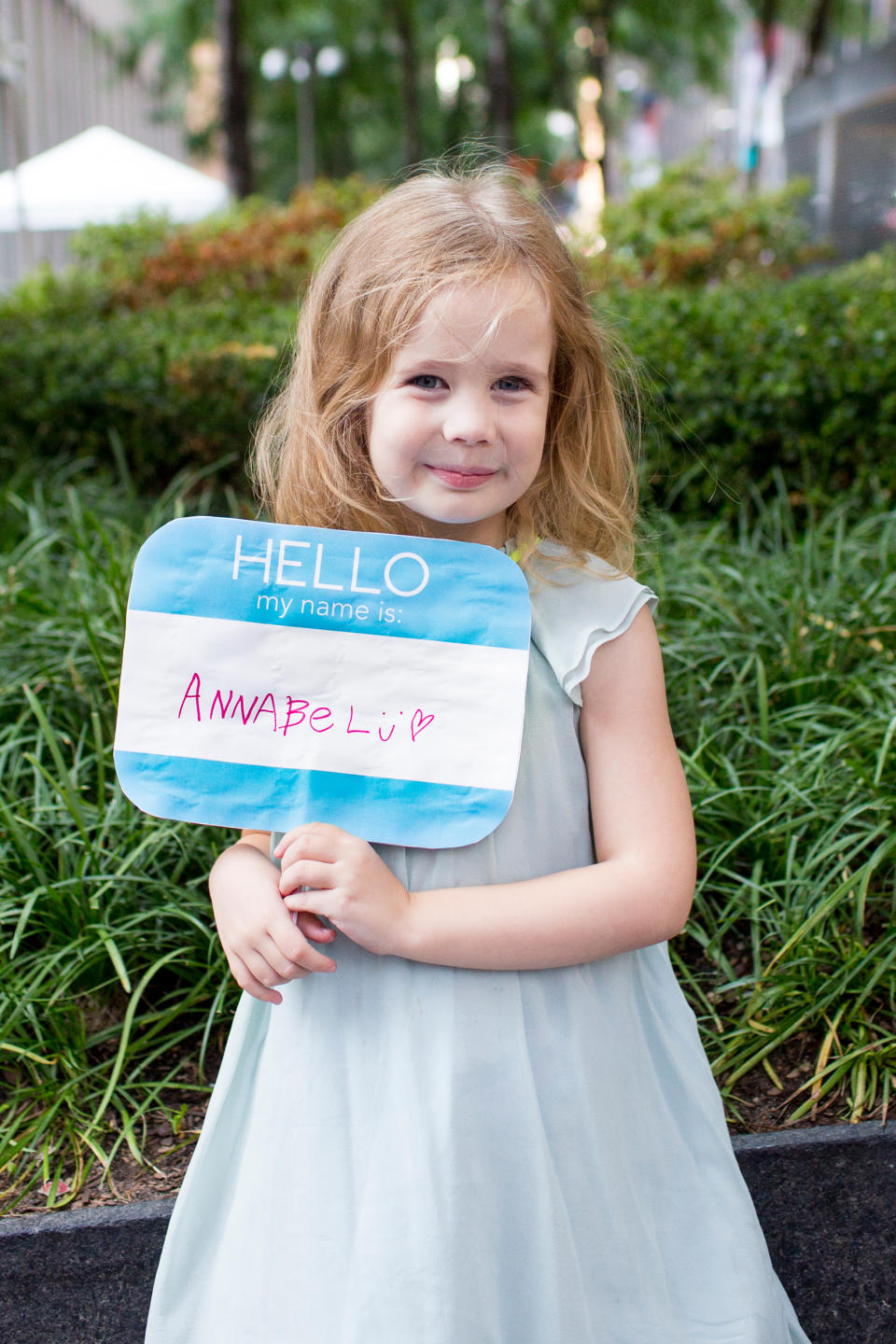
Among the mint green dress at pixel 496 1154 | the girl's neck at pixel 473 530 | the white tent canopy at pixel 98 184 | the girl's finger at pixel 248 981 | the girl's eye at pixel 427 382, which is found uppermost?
the white tent canopy at pixel 98 184

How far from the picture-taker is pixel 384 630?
126 cm

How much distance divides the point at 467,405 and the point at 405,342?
0.11 metres

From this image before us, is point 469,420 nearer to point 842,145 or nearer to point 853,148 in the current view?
point 853,148

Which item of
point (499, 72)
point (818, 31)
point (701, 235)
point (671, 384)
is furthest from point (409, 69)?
point (671, 384)

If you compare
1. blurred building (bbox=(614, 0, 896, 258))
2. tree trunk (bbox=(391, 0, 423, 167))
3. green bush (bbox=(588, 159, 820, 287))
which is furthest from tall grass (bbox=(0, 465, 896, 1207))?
tree trunk (bbox=(391, 0, 423, 167))

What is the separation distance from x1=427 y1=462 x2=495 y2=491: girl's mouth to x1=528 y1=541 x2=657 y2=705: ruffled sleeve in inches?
5.9

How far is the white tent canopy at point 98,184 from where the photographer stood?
39.5 ft

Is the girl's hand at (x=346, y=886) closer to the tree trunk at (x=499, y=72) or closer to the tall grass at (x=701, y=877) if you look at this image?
the tall grass at (x=701, y=877)

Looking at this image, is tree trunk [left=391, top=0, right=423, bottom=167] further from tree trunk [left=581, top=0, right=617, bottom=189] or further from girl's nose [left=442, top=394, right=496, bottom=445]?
girl's nose [left=442, top=394, right=496, bottom=445]

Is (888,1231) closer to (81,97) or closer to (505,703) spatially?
(505,703)

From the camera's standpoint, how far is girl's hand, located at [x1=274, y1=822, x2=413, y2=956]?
1.18 m

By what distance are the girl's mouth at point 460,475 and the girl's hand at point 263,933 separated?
468mm

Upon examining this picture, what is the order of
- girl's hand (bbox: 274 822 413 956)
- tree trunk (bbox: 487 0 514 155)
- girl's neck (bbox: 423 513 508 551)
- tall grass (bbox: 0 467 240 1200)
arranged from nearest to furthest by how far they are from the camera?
girl's hand (bbox: 274 822 413 956)
girl's neck (bbox: 423 513 508 551)
tall grass (bbox: 0 467 240 1200)
tree trunk (bbox: 487 0 514 155)

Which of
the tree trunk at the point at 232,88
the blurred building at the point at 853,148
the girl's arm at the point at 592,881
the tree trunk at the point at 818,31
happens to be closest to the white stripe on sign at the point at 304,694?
the girl's arm at the point at 592,881
